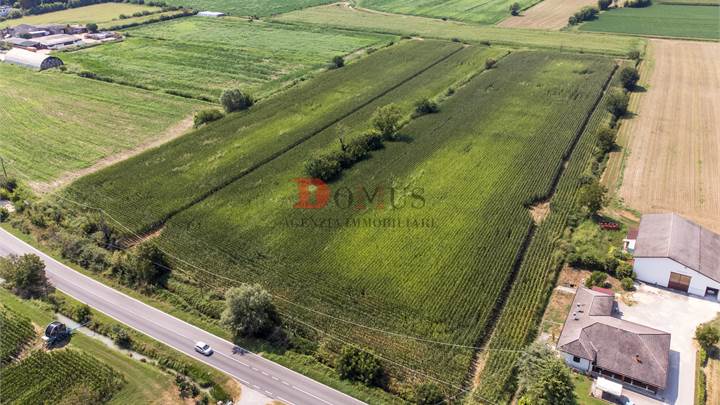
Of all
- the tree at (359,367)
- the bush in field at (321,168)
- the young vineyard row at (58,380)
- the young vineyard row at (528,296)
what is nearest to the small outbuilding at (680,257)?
the young vineyard row at (528,296)

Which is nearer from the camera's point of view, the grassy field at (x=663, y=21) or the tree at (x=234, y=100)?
the tree at (x=234, y=100)

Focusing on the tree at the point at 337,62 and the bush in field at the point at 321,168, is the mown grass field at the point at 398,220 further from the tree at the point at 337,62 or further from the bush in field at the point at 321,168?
the tree at the point at 337,62

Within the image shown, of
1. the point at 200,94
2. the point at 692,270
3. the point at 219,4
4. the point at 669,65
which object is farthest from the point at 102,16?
the point at 692,270

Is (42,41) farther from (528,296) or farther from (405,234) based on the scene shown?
(528,296)

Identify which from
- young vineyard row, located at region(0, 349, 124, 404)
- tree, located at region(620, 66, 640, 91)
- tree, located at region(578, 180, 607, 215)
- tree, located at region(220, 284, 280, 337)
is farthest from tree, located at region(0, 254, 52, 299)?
tree, located at region(620, 66, 640, 91)

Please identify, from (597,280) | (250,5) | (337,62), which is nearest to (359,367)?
(597,280)

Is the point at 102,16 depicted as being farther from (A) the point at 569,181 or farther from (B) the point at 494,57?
(A) the point at 569,181
